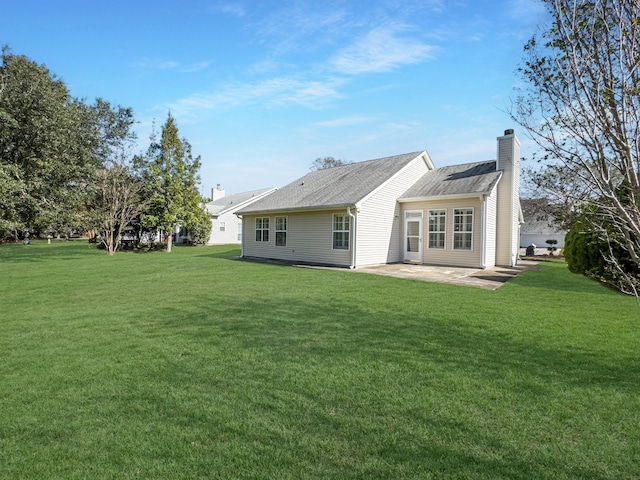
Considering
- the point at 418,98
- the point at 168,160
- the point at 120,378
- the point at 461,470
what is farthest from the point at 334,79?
the point at 168,160

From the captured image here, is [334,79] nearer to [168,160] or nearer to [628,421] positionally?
[628,421]

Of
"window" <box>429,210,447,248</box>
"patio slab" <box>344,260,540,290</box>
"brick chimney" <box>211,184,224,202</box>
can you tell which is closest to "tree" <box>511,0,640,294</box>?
"patio slab" <box>344,260,540,290</box>

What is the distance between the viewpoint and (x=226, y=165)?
83.5 ft

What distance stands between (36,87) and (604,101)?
64.9 ft

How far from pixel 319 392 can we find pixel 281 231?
14.2 m

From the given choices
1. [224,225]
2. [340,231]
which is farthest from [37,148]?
[224,225]

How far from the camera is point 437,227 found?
14.6m

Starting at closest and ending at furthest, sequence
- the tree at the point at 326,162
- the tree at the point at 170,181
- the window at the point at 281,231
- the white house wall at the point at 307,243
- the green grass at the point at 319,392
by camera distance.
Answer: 1. the green grass at the point at 319,392
2. the white house wall at the point at 307,243
3. the window at the point at 281,231
4. the tree at the point at 170,181
5. the tree at the point at 326,162

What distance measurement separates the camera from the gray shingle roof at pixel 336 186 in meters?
14.6

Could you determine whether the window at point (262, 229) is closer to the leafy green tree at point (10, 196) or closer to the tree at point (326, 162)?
the leafy green tree at point (10, 196)

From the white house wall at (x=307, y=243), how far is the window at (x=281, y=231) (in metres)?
0.16

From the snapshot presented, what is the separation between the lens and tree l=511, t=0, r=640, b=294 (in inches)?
104

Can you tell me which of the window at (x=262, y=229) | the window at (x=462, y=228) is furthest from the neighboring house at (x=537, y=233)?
the window at (x=262, y=229)

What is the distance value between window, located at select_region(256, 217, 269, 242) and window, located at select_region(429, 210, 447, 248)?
26.4 feet
